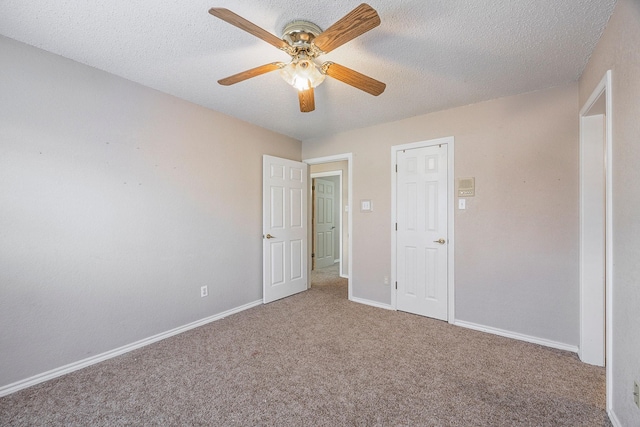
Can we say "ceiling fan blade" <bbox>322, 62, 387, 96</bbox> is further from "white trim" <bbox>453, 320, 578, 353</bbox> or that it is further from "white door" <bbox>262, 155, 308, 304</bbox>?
"white trim" <bbox>453, 320, 578, 353</bbox>

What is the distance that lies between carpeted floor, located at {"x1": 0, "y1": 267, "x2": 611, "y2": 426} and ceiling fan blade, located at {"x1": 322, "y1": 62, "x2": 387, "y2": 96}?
204 cm

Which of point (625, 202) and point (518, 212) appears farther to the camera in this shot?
point (518, 212)

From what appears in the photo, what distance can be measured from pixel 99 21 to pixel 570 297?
4.05 m

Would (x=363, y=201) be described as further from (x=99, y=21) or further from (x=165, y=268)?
(x=99, y=21)

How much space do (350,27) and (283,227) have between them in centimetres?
277

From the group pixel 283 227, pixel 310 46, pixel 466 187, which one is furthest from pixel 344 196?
pixel 310 46

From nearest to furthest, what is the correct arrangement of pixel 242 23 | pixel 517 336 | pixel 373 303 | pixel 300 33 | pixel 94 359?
pixel 242 23
pixel 300 33
pixel 94 359
pixel 517 336
pixel 373 303

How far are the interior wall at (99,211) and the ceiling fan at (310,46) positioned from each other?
120cm

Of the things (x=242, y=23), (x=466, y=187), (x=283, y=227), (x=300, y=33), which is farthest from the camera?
(x=283, y=227)

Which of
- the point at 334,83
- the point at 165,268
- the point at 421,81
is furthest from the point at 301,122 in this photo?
the point at 165,268

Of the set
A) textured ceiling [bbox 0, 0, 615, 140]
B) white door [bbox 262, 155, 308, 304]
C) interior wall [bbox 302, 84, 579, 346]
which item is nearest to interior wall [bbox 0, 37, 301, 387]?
textured ceiling [bbox 0, 0, 615, 140]

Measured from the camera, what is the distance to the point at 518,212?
2545mm

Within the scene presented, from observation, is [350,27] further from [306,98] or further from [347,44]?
[306,98]

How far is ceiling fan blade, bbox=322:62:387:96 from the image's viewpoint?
1.68 meters
